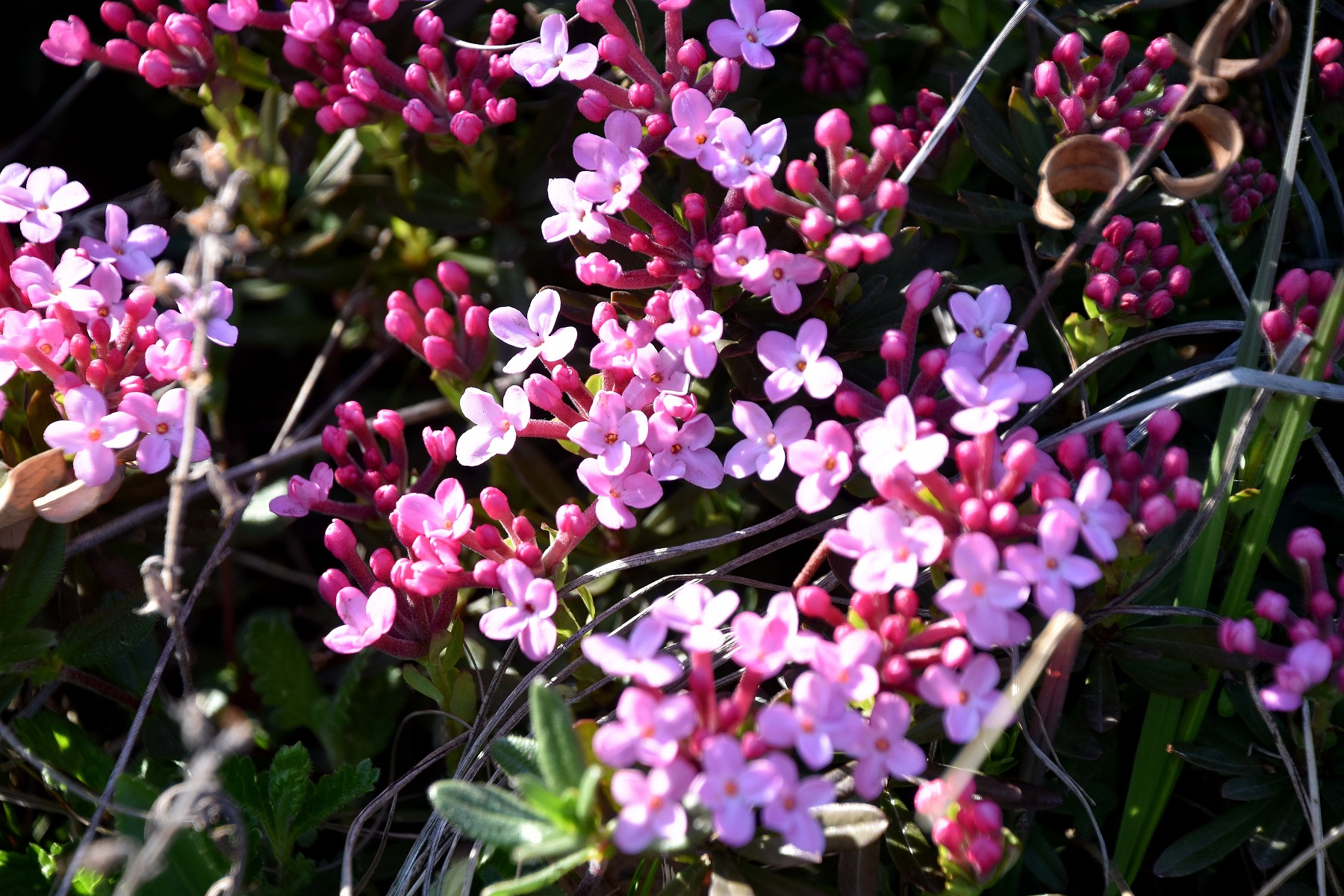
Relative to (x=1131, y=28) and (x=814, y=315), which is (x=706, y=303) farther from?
(x=1131, y=28)

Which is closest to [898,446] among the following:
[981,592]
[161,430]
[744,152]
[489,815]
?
[981,592]

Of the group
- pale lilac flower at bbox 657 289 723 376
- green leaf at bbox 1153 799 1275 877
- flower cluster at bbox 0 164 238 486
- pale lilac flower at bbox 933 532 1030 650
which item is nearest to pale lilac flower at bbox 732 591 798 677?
pale lilac flower at bbox 933 532 1030 650

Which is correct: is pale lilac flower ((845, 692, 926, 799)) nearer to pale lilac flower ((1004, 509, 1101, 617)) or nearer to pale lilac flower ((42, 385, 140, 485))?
pale lilac flower ((1004, 509, 1101, 617))

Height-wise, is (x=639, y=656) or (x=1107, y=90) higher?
(x=1107, y=90)

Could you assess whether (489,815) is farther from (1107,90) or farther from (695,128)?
(1107,90)

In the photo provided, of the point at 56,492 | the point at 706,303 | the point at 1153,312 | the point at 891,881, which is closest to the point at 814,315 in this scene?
the point at 706,303

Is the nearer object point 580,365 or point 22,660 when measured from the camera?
point 22,660

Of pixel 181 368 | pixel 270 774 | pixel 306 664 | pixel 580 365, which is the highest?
pixel 181 368
